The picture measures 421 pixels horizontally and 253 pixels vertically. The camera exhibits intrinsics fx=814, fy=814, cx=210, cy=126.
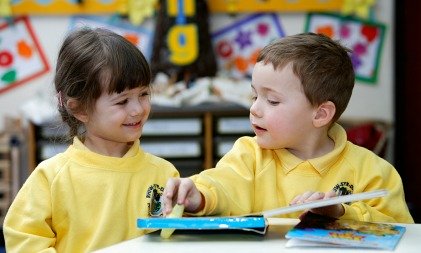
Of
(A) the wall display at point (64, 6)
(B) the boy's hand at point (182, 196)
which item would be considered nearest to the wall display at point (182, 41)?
(A) the wall display at point (64, 6)

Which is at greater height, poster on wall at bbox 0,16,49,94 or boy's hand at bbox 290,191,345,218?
boy's hand at bbox 290,191,345,218

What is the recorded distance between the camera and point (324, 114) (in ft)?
4.96

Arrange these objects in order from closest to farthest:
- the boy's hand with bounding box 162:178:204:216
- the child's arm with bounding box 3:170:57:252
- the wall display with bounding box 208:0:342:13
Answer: the boy's hand with bounding box 162:178:204:216 < the child's arm with bounding box 3:170:57:252 < the wall display with bounding box 208:0:342:13

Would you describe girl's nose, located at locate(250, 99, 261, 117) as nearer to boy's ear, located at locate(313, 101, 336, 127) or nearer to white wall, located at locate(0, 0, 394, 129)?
boy's ear, located at locate(313, 101, 336, 127)

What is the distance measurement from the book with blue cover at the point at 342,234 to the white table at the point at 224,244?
1 centimetres

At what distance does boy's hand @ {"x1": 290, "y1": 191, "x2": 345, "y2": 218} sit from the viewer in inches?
49.5

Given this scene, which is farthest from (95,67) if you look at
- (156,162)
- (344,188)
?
(344,188)

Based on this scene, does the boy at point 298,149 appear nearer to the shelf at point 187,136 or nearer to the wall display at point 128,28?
the shelf at point 187,136

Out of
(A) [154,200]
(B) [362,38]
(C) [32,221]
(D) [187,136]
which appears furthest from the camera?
(B) [362,38]

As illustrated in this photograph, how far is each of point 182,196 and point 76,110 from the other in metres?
0.41

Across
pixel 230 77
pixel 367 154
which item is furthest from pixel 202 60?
pixel 367 154

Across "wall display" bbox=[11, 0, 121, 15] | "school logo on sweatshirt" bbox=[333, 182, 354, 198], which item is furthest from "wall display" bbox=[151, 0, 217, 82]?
"school logo on sweatshirt" bbox=[333, 182, 354, 198]

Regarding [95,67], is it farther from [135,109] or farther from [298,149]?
[298,149]

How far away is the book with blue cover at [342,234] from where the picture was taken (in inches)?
43.6
